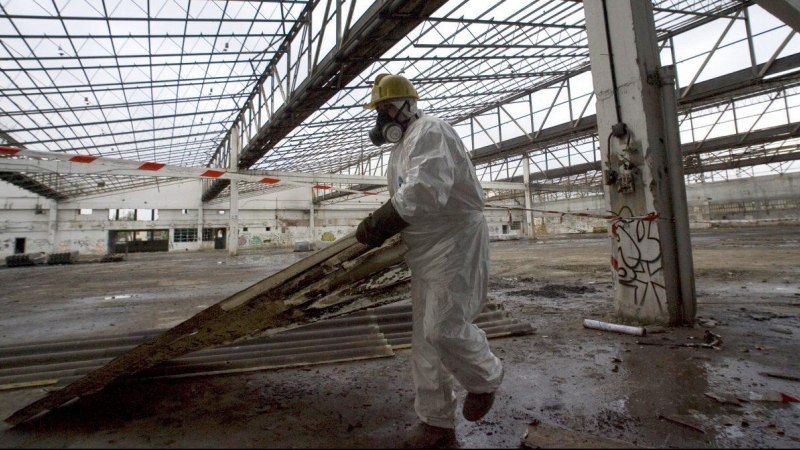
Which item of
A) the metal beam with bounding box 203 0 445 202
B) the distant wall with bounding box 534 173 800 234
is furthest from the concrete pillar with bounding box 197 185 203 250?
the distant wall with bounding box 534 173 800 234

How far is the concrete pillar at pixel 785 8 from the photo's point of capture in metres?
4.12

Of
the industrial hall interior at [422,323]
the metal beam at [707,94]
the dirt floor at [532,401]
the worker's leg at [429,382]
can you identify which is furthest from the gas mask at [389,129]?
the metal beam at [707,94]

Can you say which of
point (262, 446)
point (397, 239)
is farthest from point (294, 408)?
point (397, 239)

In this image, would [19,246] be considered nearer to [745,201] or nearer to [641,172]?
[641,172]

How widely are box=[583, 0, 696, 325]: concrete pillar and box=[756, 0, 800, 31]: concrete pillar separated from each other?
2378 millimetres

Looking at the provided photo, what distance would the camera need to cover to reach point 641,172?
3.10 metres

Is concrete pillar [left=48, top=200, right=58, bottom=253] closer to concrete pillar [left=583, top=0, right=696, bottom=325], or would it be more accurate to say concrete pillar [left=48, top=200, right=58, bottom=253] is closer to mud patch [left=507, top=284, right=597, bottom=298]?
mud patch [left=507, top=284, right=597, bottom=298]

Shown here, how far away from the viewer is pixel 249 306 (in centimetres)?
171

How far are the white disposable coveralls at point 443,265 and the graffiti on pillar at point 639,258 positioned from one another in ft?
7.18

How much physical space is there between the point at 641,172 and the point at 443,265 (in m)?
2.59

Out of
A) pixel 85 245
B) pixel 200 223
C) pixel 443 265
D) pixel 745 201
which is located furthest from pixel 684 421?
pixel 745 201

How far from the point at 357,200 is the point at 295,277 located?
1252 inches

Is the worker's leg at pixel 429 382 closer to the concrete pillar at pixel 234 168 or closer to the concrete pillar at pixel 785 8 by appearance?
the concrete pillar at pixel 785 8

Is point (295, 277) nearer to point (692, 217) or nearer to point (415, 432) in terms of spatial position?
point (415, 432)
